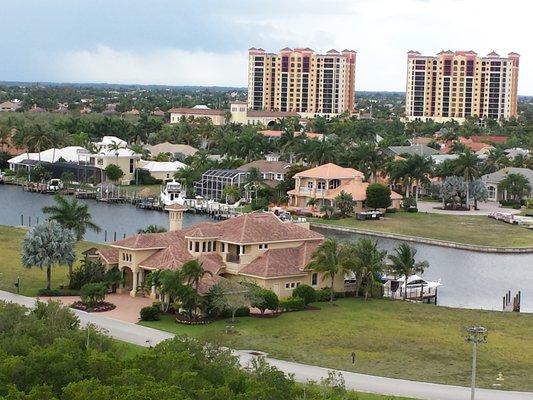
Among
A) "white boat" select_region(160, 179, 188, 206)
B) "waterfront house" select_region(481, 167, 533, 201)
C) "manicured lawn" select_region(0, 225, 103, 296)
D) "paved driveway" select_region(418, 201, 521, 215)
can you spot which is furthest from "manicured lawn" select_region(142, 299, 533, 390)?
"waterfront house" select_region(481, 167, 533, 201)

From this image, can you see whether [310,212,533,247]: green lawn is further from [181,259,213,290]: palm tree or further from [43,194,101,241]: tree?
[181,259,213,290]: palm tree

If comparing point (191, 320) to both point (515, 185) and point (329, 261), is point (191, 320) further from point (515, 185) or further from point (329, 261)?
point (515, 185)

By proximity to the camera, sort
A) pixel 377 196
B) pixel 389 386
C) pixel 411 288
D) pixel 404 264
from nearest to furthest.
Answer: pixel 389 386 → pixel 404 264 → pixel 411 288 → pixel 377 196

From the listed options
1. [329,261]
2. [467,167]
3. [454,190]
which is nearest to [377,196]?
[454,190]

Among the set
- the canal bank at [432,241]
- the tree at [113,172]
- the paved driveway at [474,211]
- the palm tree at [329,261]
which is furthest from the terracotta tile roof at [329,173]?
the palm tree at [329,261]

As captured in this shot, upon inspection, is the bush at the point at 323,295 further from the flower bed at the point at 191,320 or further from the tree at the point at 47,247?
the tree at the point at 47,247

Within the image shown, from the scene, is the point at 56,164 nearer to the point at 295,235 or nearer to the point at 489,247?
the point at 489,247
